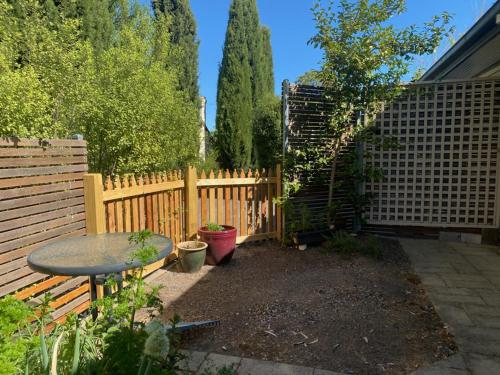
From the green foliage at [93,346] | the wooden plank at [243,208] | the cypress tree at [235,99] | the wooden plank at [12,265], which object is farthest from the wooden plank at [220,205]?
the cypress tree at [235,99]

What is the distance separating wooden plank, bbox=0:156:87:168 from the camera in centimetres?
228

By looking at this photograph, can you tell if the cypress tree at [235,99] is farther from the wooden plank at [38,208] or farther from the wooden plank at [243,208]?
the wooden plank at [38,208]

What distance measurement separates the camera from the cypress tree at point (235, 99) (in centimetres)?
1095

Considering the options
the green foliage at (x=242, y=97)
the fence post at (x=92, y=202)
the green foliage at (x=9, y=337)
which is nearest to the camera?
the green foliage at (x=9, y=337)

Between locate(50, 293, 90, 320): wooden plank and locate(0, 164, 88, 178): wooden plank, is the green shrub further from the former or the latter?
locate(0, 164, 88, 178): wooden plank

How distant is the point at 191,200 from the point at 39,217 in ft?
6.75

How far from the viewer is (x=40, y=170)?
2.53 m

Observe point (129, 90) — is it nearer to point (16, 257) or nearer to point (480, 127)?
point (16, 257)

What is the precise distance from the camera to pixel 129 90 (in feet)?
17.3

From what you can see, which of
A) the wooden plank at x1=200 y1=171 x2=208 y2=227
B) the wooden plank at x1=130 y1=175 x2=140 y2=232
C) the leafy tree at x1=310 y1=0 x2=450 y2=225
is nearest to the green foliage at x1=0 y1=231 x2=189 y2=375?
the wooden plank at x1=130 y1=175 x2=140 y2=232

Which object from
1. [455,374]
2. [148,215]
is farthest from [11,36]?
[455,374]

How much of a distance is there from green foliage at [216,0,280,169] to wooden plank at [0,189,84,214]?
285 inches

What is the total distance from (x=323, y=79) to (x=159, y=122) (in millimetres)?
2810

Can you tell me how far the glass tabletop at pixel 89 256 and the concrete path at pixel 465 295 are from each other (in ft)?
5.89
